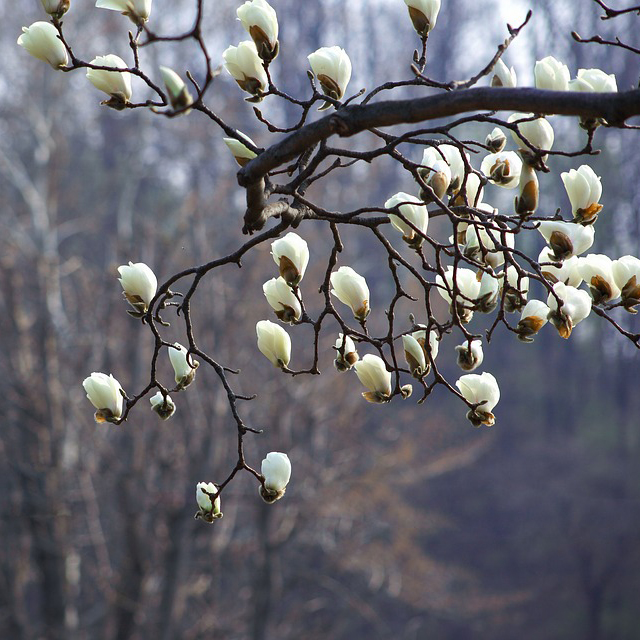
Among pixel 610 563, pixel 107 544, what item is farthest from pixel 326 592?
pixel 610 563

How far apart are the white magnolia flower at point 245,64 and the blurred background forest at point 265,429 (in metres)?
4.63

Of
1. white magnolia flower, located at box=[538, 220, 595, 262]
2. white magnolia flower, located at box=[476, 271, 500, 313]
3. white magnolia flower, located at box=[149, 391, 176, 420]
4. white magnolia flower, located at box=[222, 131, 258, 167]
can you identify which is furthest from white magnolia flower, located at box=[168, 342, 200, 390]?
white magnolia flower, located at box=[538, 220, 595, 262]

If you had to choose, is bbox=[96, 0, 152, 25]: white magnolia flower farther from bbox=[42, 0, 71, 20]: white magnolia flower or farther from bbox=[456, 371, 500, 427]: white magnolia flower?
bbox=[456, 371, 500, 427]: white magnolia flower

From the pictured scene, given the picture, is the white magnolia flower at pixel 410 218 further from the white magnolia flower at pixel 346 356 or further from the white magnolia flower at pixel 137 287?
the white magnolia flower at pixel 137 287

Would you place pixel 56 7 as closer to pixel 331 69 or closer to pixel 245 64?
pixel 245 64

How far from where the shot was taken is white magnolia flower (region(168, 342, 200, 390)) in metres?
1.12

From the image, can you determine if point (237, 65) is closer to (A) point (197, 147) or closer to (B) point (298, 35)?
(A) point (197, 147)

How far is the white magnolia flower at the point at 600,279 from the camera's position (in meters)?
1.05

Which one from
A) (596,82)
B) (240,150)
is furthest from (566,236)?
(240,150)

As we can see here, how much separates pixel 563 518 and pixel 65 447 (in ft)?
24.1

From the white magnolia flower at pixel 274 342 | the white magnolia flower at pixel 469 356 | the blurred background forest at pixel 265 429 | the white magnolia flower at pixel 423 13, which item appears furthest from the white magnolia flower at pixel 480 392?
the blurred background forest at pixel 265 429

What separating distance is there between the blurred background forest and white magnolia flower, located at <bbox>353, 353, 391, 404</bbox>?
181 inches

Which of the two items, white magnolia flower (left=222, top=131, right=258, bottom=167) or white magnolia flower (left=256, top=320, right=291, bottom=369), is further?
white magnolia flower (left=256, top=320, right=291, bottom=369)

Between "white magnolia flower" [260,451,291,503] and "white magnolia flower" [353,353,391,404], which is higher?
"white magnolia flower" [353,353,391,404]
